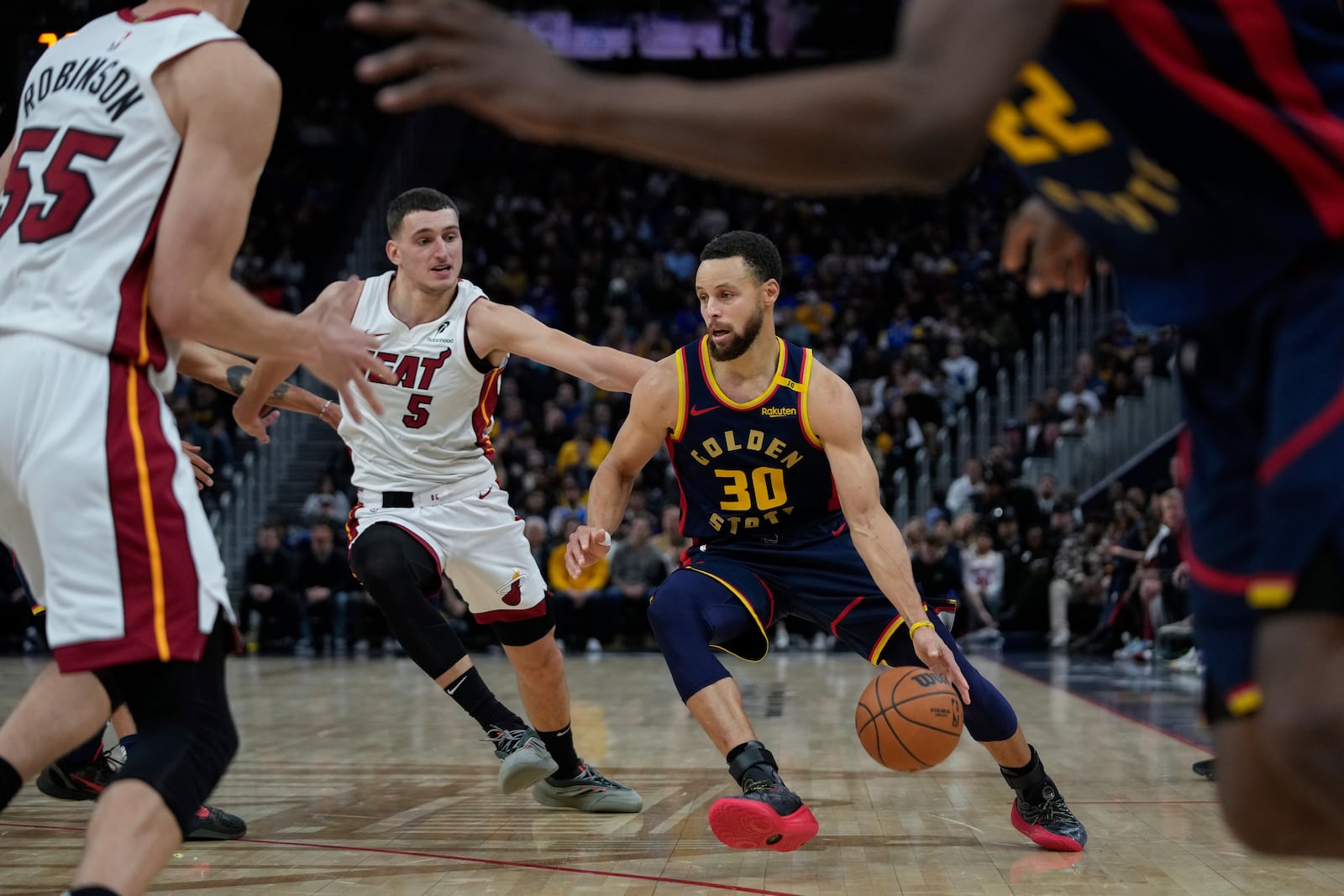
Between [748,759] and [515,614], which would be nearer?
[748,759]

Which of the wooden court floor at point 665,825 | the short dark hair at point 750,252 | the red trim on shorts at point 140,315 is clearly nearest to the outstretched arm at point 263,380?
the red trim on shorts at point 140,315

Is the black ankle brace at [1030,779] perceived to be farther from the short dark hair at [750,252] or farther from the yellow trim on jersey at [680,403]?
the short dark hair at [750,252]

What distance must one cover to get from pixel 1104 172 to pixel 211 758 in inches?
77.2

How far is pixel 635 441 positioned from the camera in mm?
5633

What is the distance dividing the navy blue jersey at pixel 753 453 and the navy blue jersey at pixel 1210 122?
10.9 ft

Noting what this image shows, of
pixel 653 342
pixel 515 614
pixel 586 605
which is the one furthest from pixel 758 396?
pixel 653 342

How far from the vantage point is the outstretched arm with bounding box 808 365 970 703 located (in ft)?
15.9

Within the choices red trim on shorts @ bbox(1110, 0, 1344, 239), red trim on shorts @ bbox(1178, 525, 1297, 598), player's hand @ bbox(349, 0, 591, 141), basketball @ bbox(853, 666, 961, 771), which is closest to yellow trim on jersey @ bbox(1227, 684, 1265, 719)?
red trim on shorts @ bbox(1178, 525, 1297, 598)

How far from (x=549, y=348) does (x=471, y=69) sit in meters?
3.47

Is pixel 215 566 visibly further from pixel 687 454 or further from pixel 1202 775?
pixel 1202 775

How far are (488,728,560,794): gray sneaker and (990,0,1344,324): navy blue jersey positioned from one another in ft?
12.5

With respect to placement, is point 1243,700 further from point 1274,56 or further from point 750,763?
point 750,763

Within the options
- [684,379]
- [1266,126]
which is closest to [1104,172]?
[1266,126]

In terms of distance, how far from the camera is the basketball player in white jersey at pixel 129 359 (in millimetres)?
2711
